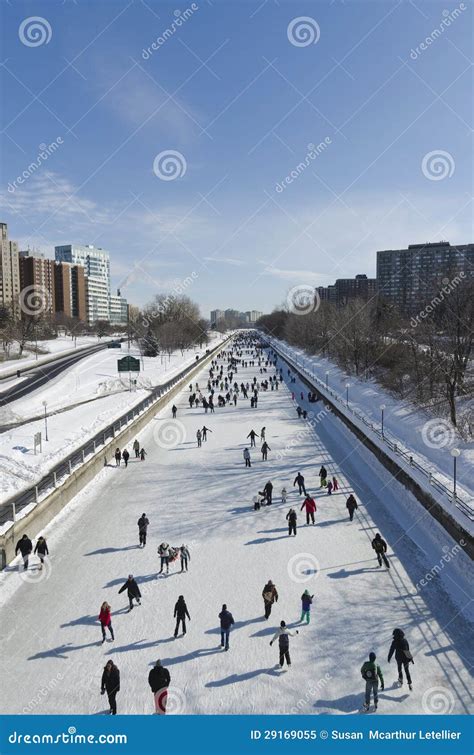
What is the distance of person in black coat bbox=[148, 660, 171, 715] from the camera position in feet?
23.1

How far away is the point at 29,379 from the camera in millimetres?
41312

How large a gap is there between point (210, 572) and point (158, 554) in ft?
4.60

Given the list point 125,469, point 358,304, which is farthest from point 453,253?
point 125,469

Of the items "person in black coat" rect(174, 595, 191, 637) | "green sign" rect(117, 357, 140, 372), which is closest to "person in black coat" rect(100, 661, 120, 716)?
"person in black coat" rect(174, 595, 191, 637)

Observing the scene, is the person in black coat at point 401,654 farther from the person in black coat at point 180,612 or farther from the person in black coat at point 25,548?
the person in black coat at point 25,548

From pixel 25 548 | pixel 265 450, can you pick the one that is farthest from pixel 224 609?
pixel 265 450

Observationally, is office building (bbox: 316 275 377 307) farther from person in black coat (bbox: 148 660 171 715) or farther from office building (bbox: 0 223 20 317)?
person in black coat (bbox: 148 660 171 715)

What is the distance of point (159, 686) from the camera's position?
23.1 ft

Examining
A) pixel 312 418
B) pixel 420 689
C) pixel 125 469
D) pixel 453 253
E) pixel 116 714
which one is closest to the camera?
pixel 116 714

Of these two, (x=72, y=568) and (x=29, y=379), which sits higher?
(x=29, y=379)

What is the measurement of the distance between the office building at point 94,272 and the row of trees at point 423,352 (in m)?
115

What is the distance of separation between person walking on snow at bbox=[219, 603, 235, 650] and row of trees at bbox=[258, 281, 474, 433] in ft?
52.5

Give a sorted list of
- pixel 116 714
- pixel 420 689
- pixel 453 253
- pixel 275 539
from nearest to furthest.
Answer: pixel 116 714 → pixel 420 689 → pixel 275 539 → pixel 453 253

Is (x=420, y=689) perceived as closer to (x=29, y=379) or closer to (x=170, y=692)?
(x=170, y=692)
